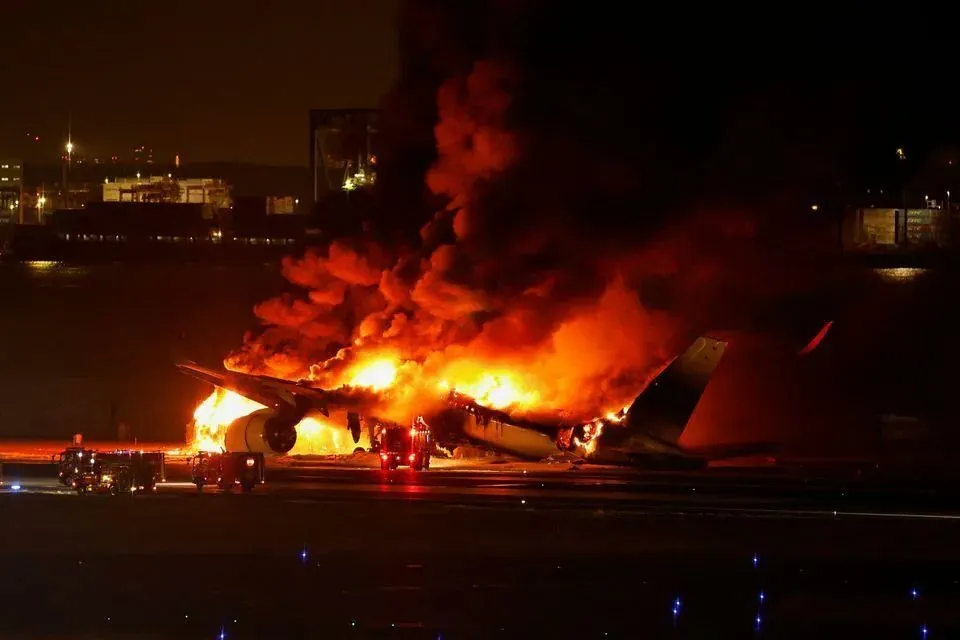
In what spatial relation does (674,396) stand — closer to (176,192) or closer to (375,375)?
(375,375)

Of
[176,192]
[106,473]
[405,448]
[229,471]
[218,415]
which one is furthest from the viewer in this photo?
[176,192]

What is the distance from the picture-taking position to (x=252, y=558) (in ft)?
89.8

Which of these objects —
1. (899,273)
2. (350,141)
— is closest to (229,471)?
(350,141)

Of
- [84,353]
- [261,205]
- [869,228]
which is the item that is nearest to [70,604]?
[84,353]

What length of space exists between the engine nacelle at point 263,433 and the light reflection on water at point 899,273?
59900mm

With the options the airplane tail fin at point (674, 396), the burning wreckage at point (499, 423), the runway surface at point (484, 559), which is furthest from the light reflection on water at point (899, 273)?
the runway surface at point (484, 559)

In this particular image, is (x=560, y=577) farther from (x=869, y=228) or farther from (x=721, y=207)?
(x=869, y=228)

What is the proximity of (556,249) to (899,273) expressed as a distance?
5942 cm

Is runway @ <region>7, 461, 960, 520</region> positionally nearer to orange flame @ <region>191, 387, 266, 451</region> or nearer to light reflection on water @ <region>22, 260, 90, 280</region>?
orange flame @ <region>191, 387, 266, 451</region>

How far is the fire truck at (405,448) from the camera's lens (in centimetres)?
4222

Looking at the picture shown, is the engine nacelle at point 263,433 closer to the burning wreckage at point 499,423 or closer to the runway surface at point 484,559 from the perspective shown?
the burning wreckage at point 499,423

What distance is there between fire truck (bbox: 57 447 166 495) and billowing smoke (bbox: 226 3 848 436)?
10124 mm

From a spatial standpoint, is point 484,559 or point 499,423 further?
point 499,423

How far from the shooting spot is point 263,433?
45.0 meters
